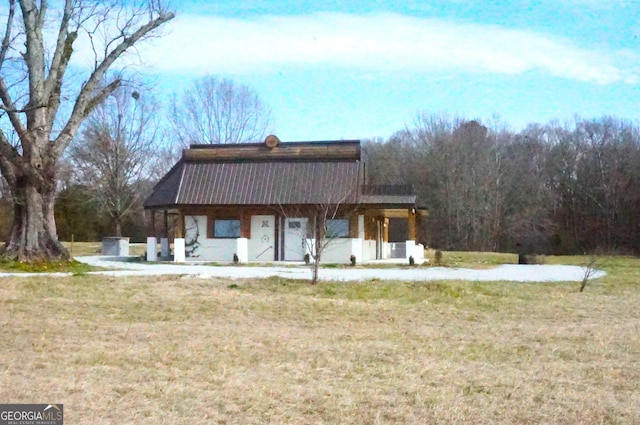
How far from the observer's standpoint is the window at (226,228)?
30.2m

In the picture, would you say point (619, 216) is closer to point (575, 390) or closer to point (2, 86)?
point (2, 86)

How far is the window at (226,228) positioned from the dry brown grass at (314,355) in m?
14.4

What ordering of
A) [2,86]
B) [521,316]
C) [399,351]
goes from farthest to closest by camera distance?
[2,86]
[521,316]
[399,351]

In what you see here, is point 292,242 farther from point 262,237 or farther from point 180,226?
point 180,226

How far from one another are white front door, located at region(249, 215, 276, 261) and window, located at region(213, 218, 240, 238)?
0.69 metres

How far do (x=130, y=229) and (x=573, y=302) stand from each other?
41.6 meters

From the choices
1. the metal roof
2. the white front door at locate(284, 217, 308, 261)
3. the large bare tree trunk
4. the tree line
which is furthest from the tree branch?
the tree line

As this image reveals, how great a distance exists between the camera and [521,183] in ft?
171

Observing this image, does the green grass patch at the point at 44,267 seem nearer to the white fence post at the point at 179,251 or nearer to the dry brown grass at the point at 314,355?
the dry brown grass at the point at 314,355

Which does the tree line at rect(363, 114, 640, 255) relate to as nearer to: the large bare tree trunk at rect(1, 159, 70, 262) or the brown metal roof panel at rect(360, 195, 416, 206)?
the brown metal roof panel at rect(360, 195, 416, 206)

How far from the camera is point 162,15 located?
888 inches

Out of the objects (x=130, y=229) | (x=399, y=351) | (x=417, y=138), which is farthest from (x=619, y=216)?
(x=399, y=351)

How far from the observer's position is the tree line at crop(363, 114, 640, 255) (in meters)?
49.7

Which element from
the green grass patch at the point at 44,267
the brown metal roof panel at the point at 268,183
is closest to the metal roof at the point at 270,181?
the brown metal roof panel at the point at 268,183
